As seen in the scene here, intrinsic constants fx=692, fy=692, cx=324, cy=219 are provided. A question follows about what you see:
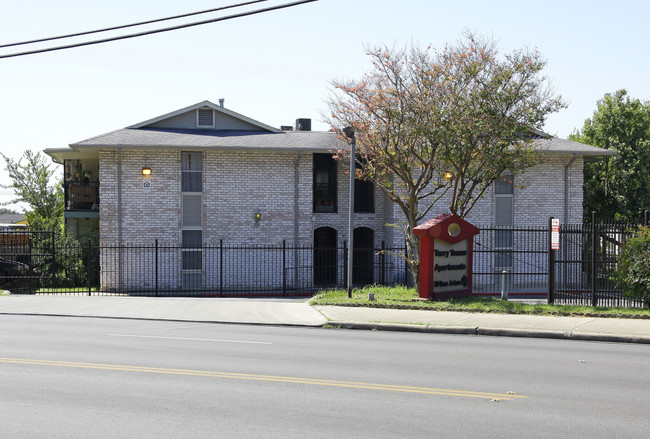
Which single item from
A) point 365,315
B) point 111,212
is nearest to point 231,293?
point 111,212

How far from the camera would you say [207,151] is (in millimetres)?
27625

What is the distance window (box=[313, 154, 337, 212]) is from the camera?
2948cm

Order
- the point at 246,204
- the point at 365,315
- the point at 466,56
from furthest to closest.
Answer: the point at 246,204, the point at 466,56, the point at 365,315

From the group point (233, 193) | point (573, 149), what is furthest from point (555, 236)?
point (233, 193)

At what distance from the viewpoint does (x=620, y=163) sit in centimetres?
4212

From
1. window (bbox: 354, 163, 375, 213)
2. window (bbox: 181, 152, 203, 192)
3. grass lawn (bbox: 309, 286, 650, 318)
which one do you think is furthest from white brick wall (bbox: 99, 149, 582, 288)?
grass lawn (bbox: 309, 286, 650, 318)

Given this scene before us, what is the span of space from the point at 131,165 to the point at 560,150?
1687cm

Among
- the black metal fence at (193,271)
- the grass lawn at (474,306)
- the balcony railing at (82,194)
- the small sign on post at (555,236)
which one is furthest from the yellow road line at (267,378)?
the balcony railing at (82,194)

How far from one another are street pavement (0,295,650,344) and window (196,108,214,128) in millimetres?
10957

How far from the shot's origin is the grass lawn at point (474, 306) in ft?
50.4

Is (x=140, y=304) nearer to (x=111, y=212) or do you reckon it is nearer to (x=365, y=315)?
(x=365, y=315)

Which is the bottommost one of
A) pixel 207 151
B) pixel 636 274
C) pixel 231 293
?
pixel 231 293

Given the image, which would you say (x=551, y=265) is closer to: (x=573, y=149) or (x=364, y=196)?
(x=573, y=149)

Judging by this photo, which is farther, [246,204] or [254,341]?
[246,204]
